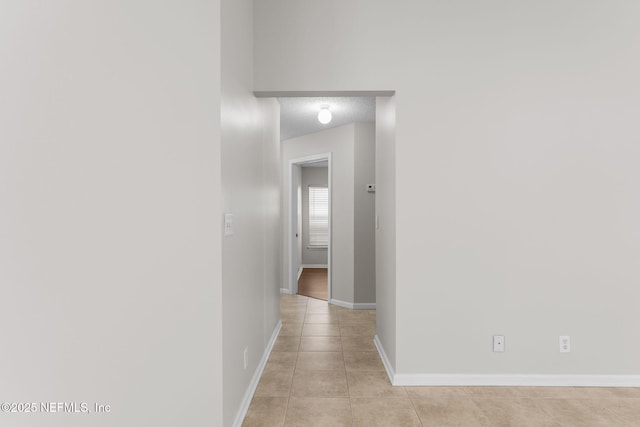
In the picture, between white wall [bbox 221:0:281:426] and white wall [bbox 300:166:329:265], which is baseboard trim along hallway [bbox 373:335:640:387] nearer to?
white wall [bbox 221:0:281:426]

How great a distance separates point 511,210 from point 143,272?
7.78 ft

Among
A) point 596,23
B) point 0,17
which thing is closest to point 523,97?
point 596,23

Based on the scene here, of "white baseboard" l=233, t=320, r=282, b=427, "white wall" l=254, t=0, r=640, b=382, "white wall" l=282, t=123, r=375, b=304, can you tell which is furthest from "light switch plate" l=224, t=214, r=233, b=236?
"white wall" l=282, t=123, r=375, b=304

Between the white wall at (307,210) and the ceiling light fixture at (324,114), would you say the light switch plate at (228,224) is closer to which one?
the ceiling light fixture at (324,114)

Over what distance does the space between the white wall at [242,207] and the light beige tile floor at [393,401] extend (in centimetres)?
25

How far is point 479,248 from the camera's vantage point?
7.95ft

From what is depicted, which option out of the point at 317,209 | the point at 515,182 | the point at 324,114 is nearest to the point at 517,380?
the point at 515,182

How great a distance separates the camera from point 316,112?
4188 millimetres

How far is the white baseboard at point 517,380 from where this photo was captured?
2391 mm

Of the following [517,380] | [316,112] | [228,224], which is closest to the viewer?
[228,224]

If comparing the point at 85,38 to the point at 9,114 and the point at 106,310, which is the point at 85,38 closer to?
the point at 9,114

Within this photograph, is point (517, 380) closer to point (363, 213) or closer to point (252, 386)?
point (252, 386)

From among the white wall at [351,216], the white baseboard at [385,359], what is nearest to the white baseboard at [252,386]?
the white baseboard at [385,359]

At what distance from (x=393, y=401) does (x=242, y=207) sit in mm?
1600
